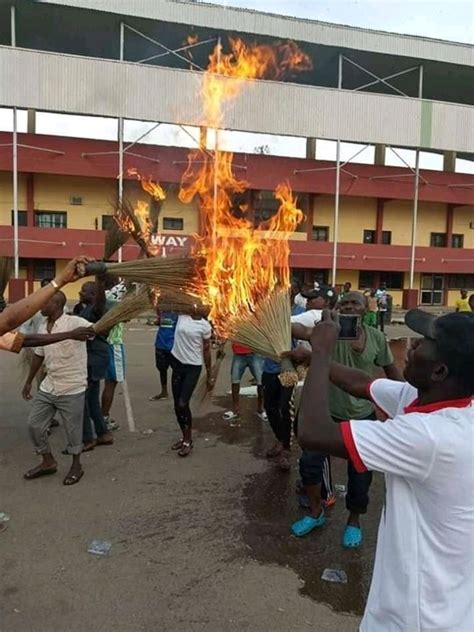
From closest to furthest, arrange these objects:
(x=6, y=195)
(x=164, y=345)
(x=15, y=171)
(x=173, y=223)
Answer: (x=164, y=345), (x=15, y=171), (x=6, y=195), (x=173, y=223)

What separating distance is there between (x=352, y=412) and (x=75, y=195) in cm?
2167

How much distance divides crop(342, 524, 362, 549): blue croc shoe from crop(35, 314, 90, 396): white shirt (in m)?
2.44

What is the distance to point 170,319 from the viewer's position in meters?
6.81

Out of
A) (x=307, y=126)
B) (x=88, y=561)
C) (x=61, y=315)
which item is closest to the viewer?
(x=88, y=561)

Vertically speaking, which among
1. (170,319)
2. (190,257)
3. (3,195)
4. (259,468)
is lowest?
(259,468)

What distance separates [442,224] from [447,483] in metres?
29.8

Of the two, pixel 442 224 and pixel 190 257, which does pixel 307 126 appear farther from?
pixel 190 257

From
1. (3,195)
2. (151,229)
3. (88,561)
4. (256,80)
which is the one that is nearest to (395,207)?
(256,80)

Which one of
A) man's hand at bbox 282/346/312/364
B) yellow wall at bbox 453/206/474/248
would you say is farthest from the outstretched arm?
yellow wall at bbox 453/206/474/248

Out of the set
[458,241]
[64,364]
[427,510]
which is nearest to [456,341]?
[427,510]

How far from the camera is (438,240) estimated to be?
95.5ft

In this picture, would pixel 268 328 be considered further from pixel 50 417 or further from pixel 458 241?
pixel 458 241

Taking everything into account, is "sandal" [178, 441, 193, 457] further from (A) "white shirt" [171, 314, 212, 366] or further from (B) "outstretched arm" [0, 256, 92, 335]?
(B) "outstretched arm" [0, 256, 92, 335]

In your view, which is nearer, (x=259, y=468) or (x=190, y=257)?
(x=190, y=257)
